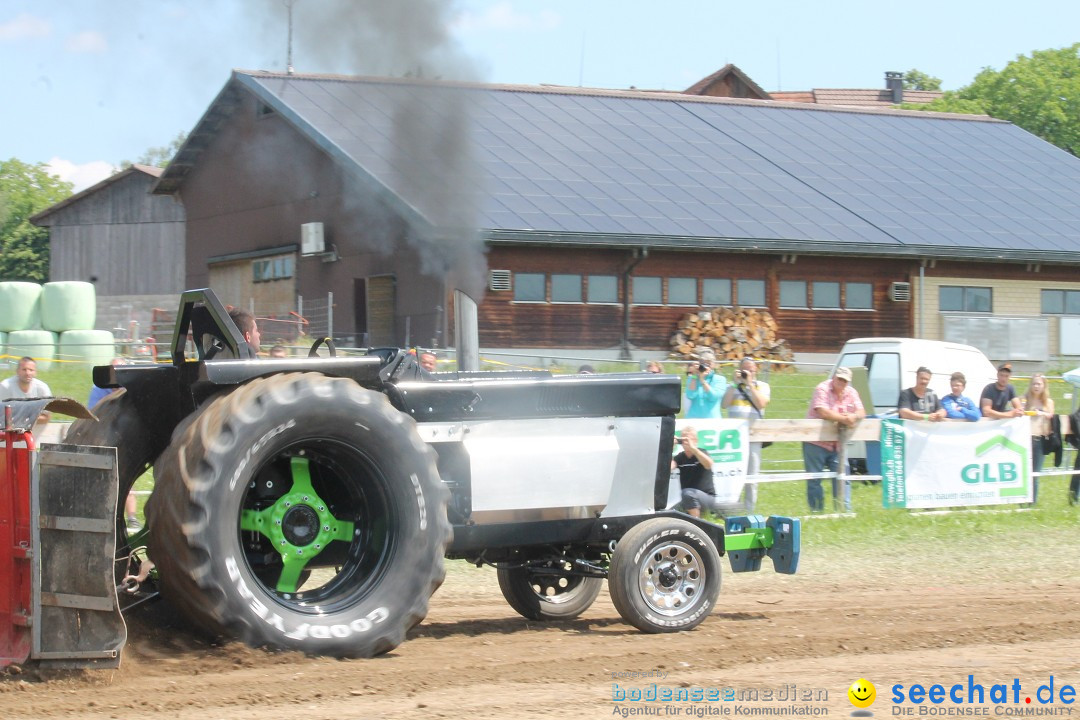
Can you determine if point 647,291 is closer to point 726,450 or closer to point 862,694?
point 726,450

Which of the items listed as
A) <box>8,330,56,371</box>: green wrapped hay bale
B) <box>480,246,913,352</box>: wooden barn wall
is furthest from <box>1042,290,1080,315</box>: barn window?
<box>8,330,56,371</box>: green wrapped hay bale

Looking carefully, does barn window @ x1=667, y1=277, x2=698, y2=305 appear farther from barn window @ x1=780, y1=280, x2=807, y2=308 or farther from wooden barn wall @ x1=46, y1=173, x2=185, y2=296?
wooden barn wall @ x1=46, y1=173, x2=185, y2=296

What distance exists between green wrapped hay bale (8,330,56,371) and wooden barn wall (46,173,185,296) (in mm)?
22181

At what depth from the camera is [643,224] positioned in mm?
28422

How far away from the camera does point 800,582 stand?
9.74 m

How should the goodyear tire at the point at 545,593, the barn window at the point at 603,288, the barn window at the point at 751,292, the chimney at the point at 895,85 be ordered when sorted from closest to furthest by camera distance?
the goodyear tire at the point at 545,593 < the barn window at the point at 603,288 < the barn window at the point at 751,292 < the chimney at the point at 895,85

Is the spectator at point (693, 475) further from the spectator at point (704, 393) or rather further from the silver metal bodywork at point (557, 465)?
the silver metal bodywork at point (557, 465)

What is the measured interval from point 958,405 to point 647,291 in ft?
50.5

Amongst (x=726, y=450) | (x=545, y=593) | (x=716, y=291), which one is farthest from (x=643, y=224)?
(x=545, y=593)

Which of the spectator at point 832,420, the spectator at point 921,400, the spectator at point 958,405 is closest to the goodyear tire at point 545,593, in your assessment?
the spectator at point 832,420

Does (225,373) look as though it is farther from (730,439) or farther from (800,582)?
(730,439)

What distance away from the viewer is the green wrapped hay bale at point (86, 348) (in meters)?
24.0

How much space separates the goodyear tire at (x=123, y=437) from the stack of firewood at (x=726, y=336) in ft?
75.2

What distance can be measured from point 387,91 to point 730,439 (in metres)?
4.74
